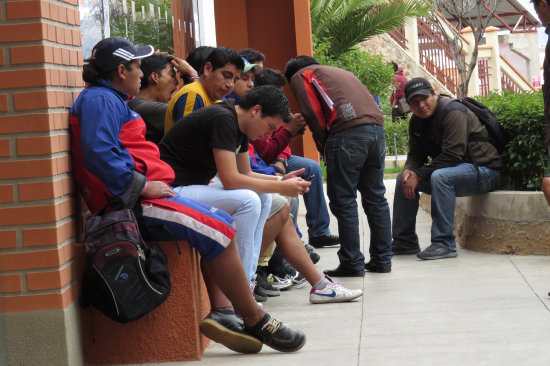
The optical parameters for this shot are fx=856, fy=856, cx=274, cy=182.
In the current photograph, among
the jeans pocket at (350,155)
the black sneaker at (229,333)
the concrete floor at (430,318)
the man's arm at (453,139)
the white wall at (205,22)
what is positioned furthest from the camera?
the white wall at (205,22)

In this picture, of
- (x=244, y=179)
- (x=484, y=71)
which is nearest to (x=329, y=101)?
(x=244, y=179)

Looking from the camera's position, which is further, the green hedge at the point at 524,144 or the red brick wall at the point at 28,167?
the green hedge at the point at 524,144

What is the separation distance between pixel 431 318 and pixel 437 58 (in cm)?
1941

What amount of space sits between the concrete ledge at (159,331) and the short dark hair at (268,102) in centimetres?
105

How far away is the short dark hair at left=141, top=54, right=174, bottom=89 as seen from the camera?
6.11 m

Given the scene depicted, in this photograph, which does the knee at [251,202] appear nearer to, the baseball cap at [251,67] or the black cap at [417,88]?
the baseball cap at [251,67]

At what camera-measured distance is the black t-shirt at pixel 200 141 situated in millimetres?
4871

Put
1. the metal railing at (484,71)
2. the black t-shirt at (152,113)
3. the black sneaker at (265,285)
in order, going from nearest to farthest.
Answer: the black t-shirt at (152,113) < the black sneaker at (265,285) < the metal railing at (484,71)

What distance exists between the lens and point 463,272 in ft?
21.4

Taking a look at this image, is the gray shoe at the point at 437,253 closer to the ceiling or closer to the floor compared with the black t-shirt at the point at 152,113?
closer to the floor

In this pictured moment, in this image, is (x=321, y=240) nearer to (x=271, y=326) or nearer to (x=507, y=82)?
(x=271, y=326)

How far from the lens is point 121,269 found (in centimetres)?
404

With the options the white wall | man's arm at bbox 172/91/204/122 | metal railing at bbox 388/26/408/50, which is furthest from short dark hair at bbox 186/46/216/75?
metal railing at bbox 388/26/408/50

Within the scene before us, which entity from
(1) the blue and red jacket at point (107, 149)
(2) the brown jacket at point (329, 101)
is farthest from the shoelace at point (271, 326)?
(2) the brown jacket at point (329, 101)
